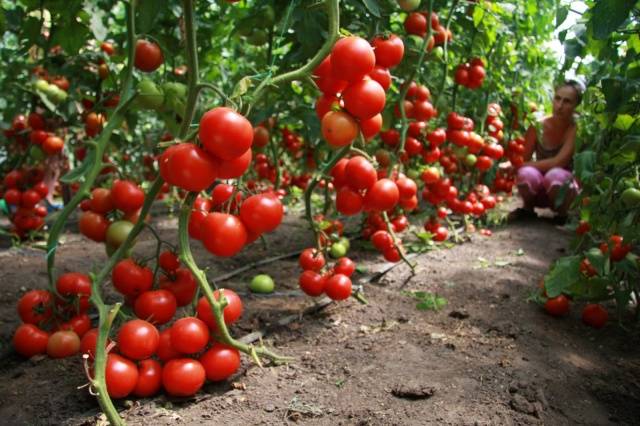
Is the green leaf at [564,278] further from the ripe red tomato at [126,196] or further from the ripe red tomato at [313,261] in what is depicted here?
the ripe red tomato at [126,196]

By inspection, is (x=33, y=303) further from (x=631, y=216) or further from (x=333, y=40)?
(x=631, y=216)

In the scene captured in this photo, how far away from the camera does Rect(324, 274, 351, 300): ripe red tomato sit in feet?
6.22

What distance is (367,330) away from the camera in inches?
76.5

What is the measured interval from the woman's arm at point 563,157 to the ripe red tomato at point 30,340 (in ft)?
11.7

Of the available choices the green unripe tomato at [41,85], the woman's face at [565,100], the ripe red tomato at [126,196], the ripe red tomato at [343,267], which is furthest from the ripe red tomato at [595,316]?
the green unripe tomato at [41,85]

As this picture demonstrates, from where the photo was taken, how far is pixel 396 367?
161cm

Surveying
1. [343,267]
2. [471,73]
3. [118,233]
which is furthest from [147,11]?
[471,73]

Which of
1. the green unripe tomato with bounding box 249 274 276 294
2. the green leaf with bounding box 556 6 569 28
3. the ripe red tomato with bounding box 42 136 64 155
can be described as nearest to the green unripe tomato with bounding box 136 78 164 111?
the green unripe tomato with bounding box 249 274 276 294

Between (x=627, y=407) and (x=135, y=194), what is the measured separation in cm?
150

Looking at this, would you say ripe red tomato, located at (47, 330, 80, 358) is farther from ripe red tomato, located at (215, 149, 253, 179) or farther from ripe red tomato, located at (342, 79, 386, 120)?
ripe red tomato, located at (342, 79, 386, 120)

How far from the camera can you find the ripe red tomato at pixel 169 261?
149cm

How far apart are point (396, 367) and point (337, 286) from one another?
15.3 inches

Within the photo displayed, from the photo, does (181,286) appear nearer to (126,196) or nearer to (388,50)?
(126,196)

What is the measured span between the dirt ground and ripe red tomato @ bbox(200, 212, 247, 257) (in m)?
0.44
